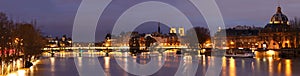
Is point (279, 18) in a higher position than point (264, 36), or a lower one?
higher

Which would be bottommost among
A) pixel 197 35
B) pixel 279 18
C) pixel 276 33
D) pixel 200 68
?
pixel 200 68

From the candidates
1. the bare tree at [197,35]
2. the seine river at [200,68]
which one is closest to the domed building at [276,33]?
the bare tree at [197,35]

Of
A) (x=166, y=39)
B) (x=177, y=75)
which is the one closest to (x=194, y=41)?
(x=177, y=75)

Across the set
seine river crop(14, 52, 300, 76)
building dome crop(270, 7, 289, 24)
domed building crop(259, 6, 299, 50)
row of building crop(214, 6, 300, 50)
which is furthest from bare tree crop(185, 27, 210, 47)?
seine river crop(14, 52, 300, 76)

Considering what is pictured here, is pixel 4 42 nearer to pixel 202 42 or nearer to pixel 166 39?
pixel 202 42

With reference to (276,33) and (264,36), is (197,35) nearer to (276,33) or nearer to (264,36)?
(276,33)

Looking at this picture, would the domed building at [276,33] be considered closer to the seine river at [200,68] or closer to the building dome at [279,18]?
the building dome at [279,18]

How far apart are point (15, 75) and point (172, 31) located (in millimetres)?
147140

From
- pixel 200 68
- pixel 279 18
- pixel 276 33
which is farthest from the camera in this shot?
pixel 279 18

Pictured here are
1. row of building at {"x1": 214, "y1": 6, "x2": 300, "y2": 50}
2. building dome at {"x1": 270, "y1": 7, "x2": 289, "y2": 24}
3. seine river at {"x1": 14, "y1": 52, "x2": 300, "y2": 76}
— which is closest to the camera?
seine river at {"x1": 14, "y1": 52, "x2": 300, "y2": 76}

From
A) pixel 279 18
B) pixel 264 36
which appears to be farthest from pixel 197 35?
pixel 279 18

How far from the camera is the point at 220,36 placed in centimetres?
11475

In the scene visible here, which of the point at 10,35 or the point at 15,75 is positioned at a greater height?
the point at 10,35

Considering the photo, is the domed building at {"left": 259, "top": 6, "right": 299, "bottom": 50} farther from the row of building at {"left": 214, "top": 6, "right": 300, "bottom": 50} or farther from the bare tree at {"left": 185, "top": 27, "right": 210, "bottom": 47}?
the bare tree at {"left": 185, "top": 27, "right": 210, "bottom": 47}
